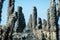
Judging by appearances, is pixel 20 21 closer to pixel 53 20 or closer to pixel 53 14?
pixel 53 14

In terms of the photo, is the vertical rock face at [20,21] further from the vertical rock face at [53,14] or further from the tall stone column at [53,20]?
the tall stone column at [53,20]

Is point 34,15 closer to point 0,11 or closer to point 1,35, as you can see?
point 0,11

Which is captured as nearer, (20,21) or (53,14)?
(53,14)

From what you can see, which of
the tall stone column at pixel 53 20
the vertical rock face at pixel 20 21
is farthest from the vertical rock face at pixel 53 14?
the vertical rock face at pixel 20 21

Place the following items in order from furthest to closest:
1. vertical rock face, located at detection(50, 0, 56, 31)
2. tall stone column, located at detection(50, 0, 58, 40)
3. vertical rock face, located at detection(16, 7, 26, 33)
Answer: vertical rock face, located at detection(16, 7, 26, 33)
vertical rock face, located at detection(50, 0, 56, 31)
tall stone column, located at detection(50, 0, 58, 40)

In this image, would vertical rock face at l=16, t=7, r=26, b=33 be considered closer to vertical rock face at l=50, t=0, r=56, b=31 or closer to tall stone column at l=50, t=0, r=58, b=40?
vertical rock face at l=50, t=0, r=56, b=31

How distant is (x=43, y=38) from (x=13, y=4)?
614 cm

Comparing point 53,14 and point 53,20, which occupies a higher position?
point 53,14

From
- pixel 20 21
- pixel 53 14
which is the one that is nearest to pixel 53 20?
pixel 53 14

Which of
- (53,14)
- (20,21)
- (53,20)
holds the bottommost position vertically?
(20,21)

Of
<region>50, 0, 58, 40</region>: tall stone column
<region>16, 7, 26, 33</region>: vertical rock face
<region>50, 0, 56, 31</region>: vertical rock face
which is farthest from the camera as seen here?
<region>16, 7, 26, 33</region>: vertical rock face

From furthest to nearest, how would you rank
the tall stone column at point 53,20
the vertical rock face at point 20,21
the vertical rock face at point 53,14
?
the vertical rock face at point 20,21 < the vertical rock face at point 53,14 < the tall stone column at point 53,20

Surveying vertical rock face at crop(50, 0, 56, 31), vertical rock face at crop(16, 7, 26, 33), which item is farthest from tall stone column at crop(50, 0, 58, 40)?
vertical rock face at crop(16, 7, 26, 33)

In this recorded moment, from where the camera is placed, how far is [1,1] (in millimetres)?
25594
